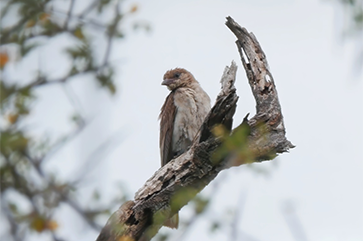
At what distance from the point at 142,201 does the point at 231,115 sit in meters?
1.17

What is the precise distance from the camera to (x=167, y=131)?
21.9 feet

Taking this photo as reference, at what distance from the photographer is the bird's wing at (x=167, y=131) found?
21.7 ft

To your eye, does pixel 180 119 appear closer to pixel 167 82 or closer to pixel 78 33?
pixel 167 82

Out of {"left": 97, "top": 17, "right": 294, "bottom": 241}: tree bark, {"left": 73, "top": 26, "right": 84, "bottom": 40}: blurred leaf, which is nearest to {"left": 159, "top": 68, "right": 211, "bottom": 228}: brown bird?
{"left": 97, "top": 17, "right": 294, "bottom": 241}: tree bark

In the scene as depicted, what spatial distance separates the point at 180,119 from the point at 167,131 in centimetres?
23

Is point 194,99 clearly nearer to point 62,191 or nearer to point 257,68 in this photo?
point 257,68

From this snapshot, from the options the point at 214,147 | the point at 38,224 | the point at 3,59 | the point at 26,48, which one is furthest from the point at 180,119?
the point at 38,224

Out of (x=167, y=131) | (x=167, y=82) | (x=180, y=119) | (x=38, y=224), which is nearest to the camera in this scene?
(x=38, y=224)

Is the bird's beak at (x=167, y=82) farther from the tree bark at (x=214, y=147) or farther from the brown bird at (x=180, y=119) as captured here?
the tree bark at (x=214, y=147)

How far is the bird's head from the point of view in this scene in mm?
7344

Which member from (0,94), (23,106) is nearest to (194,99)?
(23,106)

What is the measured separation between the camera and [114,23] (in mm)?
4613

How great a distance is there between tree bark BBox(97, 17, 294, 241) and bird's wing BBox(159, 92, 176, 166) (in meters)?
1.61

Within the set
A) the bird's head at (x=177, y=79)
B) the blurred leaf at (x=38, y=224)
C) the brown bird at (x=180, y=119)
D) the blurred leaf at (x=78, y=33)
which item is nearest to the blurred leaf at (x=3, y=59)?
the blurred leaf at (x=78, y=33)
